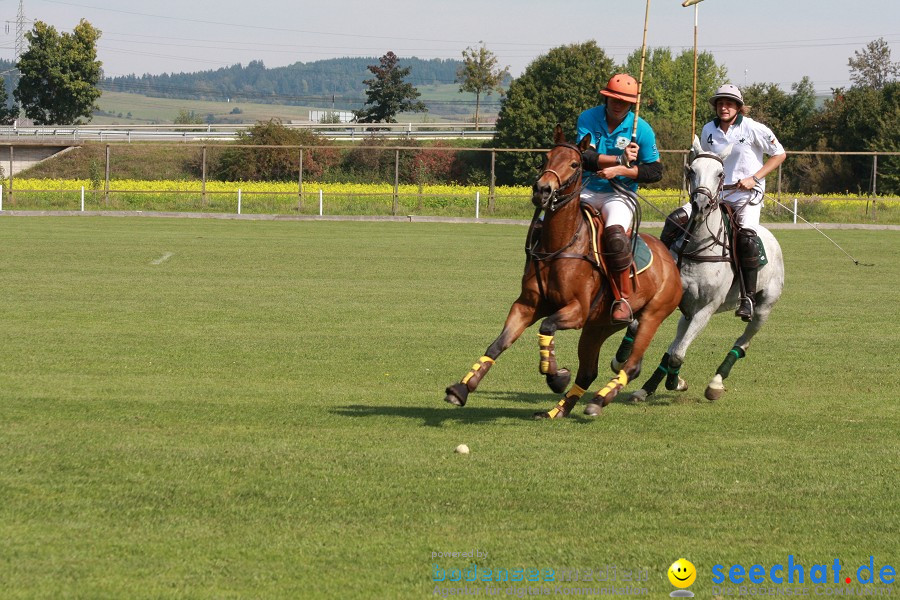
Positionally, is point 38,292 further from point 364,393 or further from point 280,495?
point 280,495

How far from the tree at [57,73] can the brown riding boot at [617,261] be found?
85.1 m

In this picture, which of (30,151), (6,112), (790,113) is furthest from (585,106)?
(6,112)

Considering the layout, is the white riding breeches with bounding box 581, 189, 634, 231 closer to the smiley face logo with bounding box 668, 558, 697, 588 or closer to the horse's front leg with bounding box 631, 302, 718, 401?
the horse's front leg with bounding box 631, 302, 718, 401

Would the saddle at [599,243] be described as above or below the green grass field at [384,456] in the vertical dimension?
above

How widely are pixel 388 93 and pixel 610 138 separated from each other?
10047 cm

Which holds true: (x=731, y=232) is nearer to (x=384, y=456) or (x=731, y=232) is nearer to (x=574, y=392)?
(x=574, y=392)

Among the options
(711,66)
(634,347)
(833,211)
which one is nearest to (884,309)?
(634,347)

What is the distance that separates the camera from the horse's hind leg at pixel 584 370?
32.1ft

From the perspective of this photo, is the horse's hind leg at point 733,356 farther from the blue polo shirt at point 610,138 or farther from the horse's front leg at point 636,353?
the blue polo shirt at point 610,138

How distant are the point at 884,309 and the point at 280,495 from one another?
14.9 metres

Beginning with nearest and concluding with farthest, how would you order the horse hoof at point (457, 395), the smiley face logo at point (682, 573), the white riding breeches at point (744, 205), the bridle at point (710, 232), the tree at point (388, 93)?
1. the smiley face logo at point (682, 573)
2. the horse hoof at point (457, 395)
3. the bridle at point (710, 232)
4. the white riding breeches at point (744, 205)
5. the tree at point (388, 93)

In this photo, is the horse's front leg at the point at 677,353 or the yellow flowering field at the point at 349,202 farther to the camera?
the yellow flowering field at the point at 349,202

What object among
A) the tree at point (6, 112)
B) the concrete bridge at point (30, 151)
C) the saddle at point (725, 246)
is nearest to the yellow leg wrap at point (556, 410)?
the saddle at point (725, 246)

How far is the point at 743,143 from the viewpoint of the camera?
1167 centimetres
